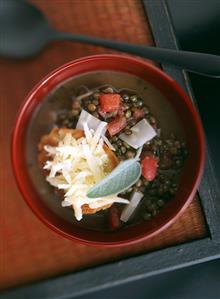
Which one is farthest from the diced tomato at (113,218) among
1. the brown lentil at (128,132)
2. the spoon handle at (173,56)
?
the spoon handle at (173,56)

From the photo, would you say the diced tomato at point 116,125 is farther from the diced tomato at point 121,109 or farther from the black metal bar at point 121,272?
the black metal bar at point 121,272

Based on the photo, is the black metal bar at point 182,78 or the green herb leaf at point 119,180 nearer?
the green herb leaf at point 119,180

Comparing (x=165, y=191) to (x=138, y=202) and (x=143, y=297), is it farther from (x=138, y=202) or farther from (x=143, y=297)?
(x=143, y=297)

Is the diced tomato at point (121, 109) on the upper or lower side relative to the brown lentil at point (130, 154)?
upper

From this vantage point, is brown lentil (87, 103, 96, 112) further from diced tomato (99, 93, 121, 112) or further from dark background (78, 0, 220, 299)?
dark background (78, 0, 220, 299)

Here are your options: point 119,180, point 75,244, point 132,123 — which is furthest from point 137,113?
point 75,244

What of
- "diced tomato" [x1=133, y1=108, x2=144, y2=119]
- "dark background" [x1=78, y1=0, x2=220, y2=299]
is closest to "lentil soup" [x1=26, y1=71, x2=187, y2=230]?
"diced tomato" [x1=133, y1=108, x2=144, y2=119]
